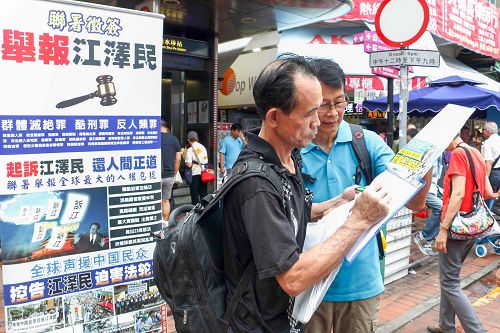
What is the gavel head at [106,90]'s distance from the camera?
2.54 metres

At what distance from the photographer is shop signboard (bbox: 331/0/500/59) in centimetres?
1037

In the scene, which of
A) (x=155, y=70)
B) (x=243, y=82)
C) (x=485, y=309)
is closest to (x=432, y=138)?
A: (x=155, y=70)

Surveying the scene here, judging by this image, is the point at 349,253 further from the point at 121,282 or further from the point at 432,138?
the point at 121,282

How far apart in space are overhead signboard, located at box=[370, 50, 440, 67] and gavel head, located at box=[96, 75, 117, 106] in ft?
8.69

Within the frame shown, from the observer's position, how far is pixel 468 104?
23.3 feet

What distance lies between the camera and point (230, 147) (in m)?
8.38

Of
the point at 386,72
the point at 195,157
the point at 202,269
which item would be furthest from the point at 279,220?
the point at 195,157

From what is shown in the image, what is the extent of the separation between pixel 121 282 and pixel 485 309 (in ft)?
12.1

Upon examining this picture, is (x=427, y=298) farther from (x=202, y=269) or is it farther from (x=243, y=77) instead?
(x=243, y=77)

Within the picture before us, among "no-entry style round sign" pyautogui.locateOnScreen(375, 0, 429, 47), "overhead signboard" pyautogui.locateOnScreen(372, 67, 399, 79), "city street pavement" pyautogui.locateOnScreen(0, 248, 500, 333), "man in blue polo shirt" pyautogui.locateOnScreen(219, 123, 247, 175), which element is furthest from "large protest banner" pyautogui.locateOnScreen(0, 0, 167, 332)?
"man in blue polo shirt" pyautogui.locateOnScreen(219, 123, 247, 175)

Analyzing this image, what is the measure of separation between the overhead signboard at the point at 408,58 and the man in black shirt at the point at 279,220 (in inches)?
110

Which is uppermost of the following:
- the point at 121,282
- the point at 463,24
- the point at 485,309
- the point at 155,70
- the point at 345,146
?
the point at 463,24

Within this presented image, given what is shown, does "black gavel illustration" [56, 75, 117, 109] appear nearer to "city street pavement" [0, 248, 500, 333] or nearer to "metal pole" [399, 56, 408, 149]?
"city street pavement" [0, 248, 500, 333]

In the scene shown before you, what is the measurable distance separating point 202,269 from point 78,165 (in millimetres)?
1320
